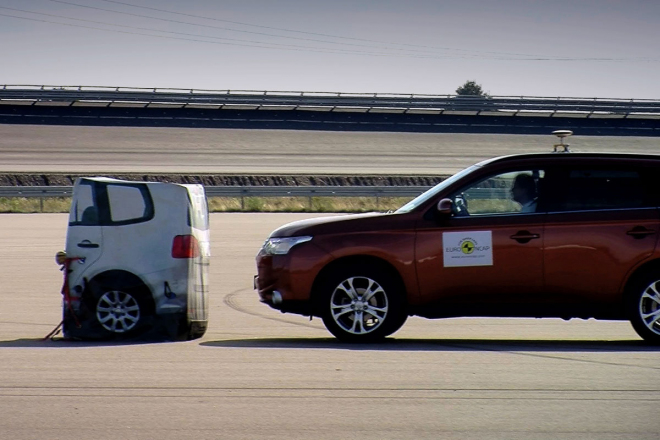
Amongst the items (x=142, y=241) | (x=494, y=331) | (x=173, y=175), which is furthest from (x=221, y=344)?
(x=173, y=175)

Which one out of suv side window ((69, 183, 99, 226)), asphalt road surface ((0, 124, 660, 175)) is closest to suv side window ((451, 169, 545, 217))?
suv side window ((69, 183, 99, 226))

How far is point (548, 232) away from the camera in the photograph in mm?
9172

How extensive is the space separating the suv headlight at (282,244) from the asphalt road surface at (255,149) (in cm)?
2899

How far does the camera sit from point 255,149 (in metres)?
48.2

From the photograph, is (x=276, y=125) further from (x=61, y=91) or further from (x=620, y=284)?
(x=620, y=284)

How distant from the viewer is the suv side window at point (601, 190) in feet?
30.4

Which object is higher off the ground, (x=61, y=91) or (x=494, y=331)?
(x=61, y=91)

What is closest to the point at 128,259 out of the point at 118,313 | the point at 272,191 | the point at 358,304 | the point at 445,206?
the point at 118,313

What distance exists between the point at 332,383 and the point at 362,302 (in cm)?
204

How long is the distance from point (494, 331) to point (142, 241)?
358 cm

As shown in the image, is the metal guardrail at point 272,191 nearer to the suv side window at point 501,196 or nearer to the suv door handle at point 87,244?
the suv door handle at point 87,244

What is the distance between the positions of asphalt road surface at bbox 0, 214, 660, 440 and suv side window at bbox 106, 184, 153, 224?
1137 mm

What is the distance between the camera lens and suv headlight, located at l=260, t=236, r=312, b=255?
9406 mm

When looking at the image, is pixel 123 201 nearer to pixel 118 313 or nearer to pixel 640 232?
pixel 118 313
